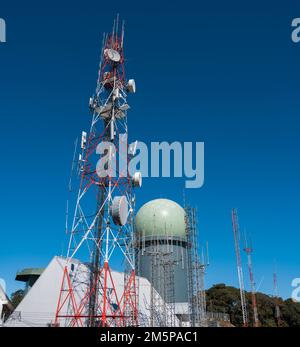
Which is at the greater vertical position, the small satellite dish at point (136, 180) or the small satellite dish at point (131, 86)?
the small satellite dish at point (131, 86)

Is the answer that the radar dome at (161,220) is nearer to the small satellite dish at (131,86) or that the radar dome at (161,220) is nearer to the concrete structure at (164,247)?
the concrete structure at (164,247)

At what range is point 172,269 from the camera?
42188 millimetres

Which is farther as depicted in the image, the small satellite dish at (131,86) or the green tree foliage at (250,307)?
the green tree foliage at (250,307)

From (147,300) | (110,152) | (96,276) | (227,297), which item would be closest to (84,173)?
(110,152)

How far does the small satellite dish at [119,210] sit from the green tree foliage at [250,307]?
41.3 meters

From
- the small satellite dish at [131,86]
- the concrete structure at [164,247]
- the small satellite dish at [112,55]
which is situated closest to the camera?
the small satellite dish at [112,55]

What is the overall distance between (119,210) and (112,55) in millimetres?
13197

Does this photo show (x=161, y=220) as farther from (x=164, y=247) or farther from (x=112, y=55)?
(x=112, y=55)

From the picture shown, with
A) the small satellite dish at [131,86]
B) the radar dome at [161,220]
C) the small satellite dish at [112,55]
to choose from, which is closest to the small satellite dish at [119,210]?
the small satellite dish at [131,86]

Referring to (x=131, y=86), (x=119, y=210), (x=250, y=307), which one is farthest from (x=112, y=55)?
(x=250, y=307)

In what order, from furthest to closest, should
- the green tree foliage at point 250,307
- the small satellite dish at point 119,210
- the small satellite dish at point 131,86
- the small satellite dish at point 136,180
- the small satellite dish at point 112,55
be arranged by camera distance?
1. the green tree foliage at point 250,307
2. the small satellite dish at point 131,86
3. the small satellite dish at point 112,55
4. the small satellite dish at point 136,180
5. the small satellite dish at point 119,210

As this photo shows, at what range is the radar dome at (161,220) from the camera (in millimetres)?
44188

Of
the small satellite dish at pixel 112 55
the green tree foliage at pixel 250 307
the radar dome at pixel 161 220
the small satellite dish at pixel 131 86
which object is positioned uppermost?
the small satellite dish at pixel 112 55
